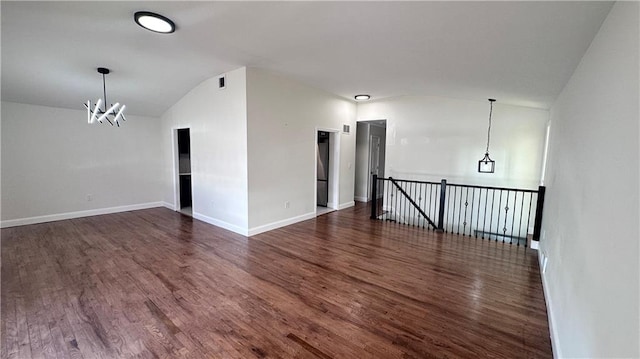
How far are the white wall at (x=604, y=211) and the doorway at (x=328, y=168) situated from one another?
15.2 feet

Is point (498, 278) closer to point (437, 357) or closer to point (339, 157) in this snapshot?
point (437, 357)

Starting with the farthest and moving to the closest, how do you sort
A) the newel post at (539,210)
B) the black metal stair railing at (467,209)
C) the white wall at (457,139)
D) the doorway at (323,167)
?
the doorway at (323,167) → the black metal stair railing at (467,209) → the white wall at (457,139) → the newel post at (539,210)

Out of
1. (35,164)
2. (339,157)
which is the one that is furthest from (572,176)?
(35,164)

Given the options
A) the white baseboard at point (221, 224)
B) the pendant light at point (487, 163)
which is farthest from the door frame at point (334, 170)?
the pendant light at point (487, 163)

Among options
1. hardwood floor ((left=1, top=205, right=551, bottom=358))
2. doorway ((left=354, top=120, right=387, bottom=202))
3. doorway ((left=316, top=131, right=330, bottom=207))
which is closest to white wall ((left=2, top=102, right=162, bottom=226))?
hardwood floor ((left=1, top=205, right=551, bottom=358))

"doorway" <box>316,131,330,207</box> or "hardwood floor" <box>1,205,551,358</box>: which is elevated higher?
"doorway" <box>316,131,330,207</box>

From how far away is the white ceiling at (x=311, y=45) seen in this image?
83.5 inches

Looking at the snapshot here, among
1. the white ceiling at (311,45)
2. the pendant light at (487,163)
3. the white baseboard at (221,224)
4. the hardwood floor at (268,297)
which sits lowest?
the hardwood floor at (268,297)

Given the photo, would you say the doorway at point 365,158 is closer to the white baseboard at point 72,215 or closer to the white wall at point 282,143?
the white wall at point 282,143

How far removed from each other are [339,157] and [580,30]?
4.89m

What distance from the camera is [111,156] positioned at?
6141 mm

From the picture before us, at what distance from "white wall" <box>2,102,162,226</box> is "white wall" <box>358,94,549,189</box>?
570cm

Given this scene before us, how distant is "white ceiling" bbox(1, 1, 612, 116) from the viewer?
6.96 ft

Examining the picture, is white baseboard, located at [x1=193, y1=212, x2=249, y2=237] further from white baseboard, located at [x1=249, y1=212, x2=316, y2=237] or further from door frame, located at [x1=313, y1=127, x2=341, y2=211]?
door frame, located at [x1=313, y1=127, x2=341, y2=211]
